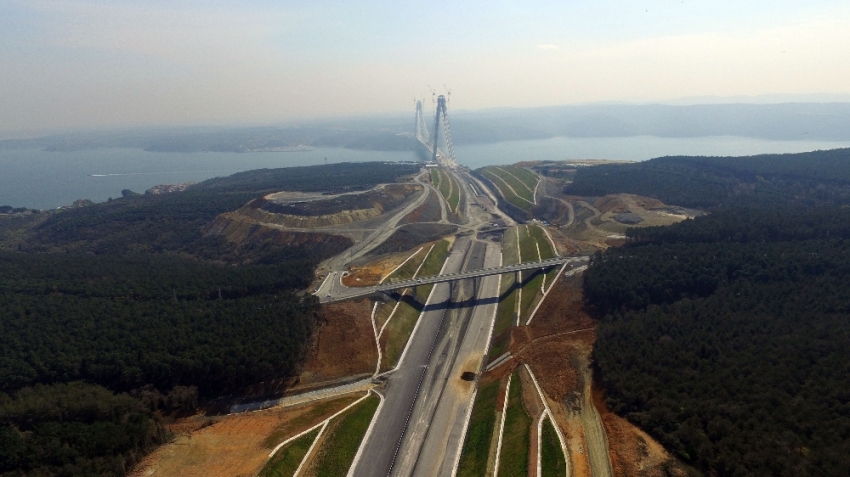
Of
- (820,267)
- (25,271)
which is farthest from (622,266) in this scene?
(25,271)

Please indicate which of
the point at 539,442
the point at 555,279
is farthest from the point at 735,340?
the point at 555,279

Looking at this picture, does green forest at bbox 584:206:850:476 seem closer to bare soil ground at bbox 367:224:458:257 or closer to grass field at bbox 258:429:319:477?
grass field at bbox 258:429:319:477

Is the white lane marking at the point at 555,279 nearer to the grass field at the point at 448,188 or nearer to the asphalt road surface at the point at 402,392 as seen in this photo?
the asphalt road surface at the point at 402,392

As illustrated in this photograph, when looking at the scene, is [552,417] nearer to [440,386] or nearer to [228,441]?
[440,386]

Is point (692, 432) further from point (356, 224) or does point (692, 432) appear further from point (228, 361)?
point (356, 224)

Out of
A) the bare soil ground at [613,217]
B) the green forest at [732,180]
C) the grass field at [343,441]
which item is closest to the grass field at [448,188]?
the bare soil ground at [613,217]
